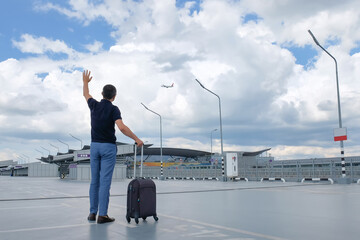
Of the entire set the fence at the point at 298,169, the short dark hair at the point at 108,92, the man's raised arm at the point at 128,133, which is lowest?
the fence at the point at 298,169

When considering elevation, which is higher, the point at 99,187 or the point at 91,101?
the point at 91,101

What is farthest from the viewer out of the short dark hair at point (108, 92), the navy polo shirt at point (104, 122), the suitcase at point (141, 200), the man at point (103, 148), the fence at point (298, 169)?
the fence at point (298, 169)

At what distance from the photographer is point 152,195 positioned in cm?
531

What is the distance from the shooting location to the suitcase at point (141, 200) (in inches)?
200

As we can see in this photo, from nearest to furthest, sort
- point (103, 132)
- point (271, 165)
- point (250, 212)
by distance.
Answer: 1. point (103, 132)
2. point (250, 212)
3. point (271, 165)

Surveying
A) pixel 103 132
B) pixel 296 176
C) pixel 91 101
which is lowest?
pixel 296 176

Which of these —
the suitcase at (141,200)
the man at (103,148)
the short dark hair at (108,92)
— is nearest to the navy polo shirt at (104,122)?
the man at (103,148)

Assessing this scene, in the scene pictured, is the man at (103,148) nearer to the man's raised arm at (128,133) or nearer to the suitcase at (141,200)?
the man's raised arm at (128,133)

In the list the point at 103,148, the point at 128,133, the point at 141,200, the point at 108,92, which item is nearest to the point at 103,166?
the point at 103,148

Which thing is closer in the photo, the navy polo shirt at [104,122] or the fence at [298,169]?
the navy polo shirt at [104,122]

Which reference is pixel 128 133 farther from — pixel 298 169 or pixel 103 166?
pixel 298 169

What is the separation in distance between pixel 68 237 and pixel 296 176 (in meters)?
22.2

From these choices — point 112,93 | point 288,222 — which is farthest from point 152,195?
point 288,222

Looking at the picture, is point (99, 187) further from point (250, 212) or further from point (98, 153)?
point (250, 212)
